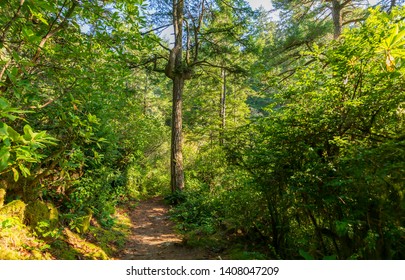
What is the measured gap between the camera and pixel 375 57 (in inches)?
99.5

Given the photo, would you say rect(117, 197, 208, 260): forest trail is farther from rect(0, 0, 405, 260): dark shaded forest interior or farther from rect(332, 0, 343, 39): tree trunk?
rect(332, 0, 343, 39): tree trunk

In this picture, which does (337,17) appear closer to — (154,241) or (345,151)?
(345,151)

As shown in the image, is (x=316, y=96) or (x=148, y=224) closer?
(x=316, y=96)

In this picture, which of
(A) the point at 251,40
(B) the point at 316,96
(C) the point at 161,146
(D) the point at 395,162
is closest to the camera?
(D) the point at 395,162

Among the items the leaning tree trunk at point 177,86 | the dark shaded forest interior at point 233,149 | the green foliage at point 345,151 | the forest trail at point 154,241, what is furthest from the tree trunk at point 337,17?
the forest trail at point 154,241

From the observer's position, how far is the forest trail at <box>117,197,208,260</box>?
459 centimetres

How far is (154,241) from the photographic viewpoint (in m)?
5.56

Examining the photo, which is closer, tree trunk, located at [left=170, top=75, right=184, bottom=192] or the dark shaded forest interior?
the dark shaded forest interior

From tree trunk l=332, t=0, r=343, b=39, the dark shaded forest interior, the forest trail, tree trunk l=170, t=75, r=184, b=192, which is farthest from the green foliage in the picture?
tree trunk l=332, t=0, r=343, b=39

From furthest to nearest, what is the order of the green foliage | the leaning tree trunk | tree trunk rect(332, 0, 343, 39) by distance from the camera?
Result: the leaning tree trunk
tree trunk rect(332, 0, 343, 39)
the green foliage

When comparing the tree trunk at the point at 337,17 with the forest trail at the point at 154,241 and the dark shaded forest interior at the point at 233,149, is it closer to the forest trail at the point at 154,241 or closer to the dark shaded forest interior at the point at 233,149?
the dark shaded forest interior at the point at 233,149

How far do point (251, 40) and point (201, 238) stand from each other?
23.8 feet
